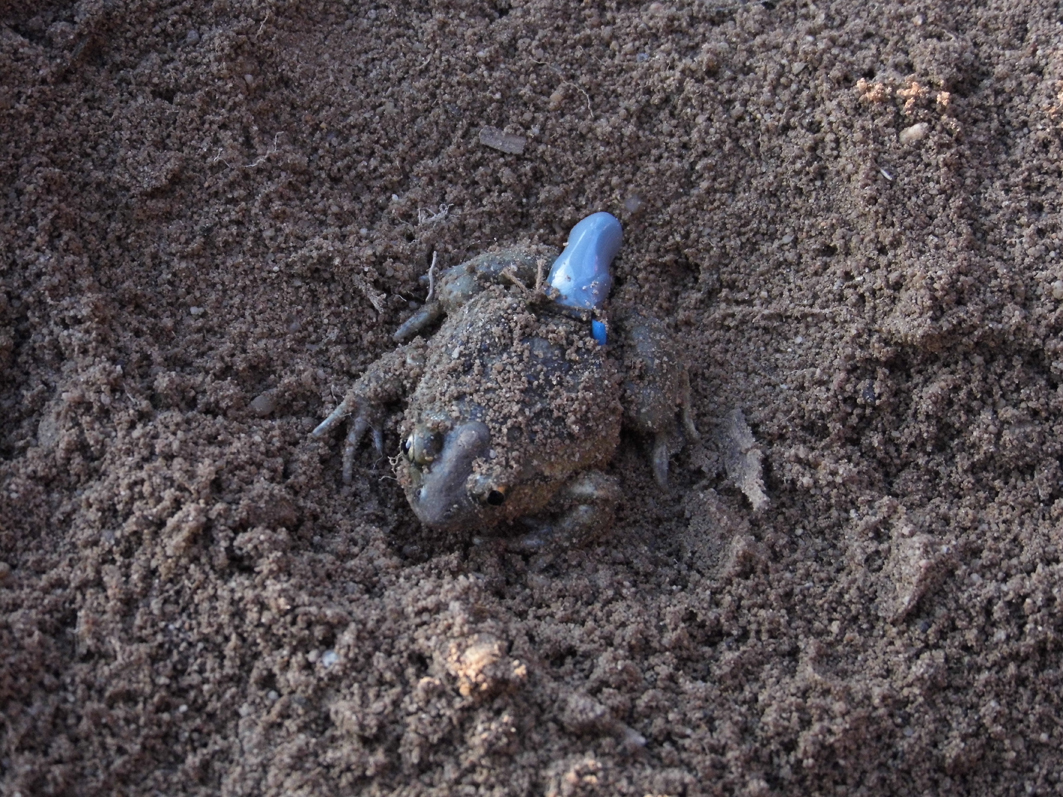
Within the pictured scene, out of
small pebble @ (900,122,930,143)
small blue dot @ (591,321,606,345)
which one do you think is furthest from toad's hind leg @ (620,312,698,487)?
small pebble @ (900,122,930,143)

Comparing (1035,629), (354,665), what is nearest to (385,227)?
(354,665)

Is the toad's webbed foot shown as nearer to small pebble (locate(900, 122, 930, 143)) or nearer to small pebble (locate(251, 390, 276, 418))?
small pebble (locate(251, 390, 276, 418))

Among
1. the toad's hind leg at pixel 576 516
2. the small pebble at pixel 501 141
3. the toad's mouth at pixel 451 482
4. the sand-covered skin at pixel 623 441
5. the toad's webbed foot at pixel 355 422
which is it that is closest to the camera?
the sand-covered skin at pixel 623 441

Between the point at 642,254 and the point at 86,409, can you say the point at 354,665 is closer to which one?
the point at 86,409

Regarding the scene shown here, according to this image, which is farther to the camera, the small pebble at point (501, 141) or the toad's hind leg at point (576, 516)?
the small pebble at point (501, 141)

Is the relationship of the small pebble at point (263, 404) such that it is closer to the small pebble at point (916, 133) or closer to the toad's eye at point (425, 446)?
the toad's eye at point (425, 446)

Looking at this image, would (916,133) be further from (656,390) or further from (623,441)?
(623,441)

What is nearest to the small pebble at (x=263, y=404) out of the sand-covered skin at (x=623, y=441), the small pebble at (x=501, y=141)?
the sand-covered skin at (x=623, y=441)
